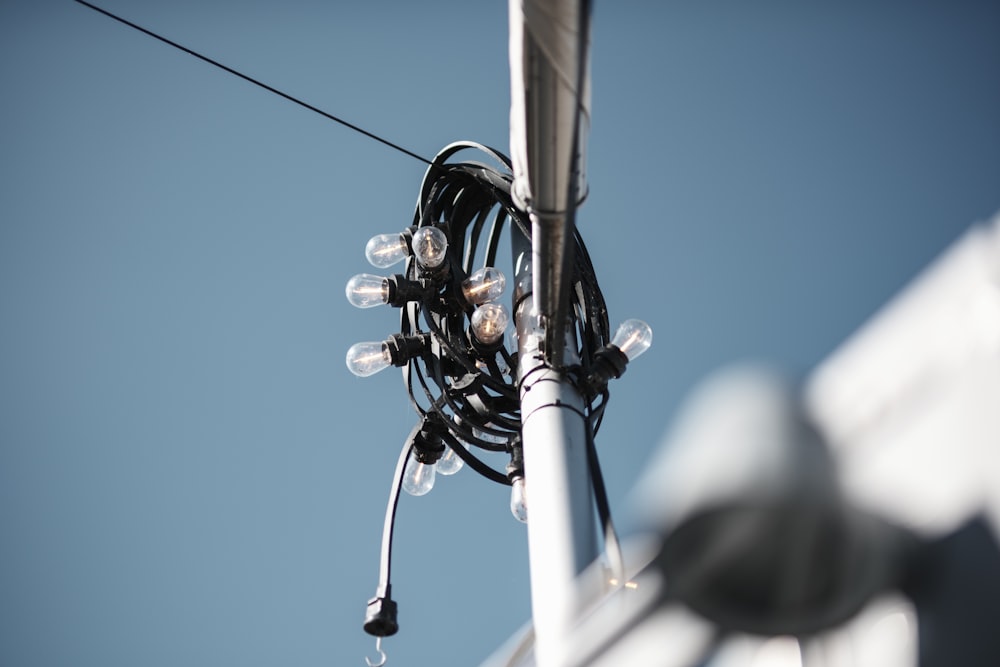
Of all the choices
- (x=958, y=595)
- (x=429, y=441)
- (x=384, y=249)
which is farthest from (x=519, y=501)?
(x=958, y=595)

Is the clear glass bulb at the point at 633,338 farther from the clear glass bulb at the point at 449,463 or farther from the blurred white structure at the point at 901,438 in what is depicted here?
the blurred white structure at the point at 901,438

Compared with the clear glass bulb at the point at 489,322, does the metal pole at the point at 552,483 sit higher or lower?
lower

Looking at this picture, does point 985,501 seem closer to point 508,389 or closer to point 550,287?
point 550,287

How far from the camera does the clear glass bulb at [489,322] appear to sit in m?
4.63

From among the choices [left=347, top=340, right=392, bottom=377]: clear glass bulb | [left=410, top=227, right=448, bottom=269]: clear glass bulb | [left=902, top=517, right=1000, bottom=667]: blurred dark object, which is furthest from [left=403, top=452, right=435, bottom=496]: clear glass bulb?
[left=902, top=517, right=1000, bottom=667]: blurred dark object

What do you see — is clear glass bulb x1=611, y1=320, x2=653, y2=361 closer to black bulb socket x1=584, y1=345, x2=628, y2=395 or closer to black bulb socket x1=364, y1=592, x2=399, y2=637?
black bulb socket x1=584, y1=345, x2=628, y2=395

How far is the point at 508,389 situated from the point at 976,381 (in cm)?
341

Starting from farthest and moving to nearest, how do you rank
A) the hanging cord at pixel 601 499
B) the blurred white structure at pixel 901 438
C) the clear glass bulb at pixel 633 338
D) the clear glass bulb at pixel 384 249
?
the clear glass bulb at pixel 384 249 < the clear glass bulb at pixel 633 338 < the hanging cord at pixel 601 499 < the blurred white structure at pixel 901 438

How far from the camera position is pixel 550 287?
377 centimetres

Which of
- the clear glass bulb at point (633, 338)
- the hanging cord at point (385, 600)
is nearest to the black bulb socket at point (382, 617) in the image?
the hanging cord at point (385, 600)

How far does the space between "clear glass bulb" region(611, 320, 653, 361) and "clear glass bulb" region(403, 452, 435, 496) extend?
1.22 m

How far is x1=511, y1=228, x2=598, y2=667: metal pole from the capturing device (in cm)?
352

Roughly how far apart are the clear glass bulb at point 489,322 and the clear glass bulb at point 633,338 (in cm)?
50

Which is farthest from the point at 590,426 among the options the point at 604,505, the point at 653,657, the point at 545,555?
the point at 653,657
